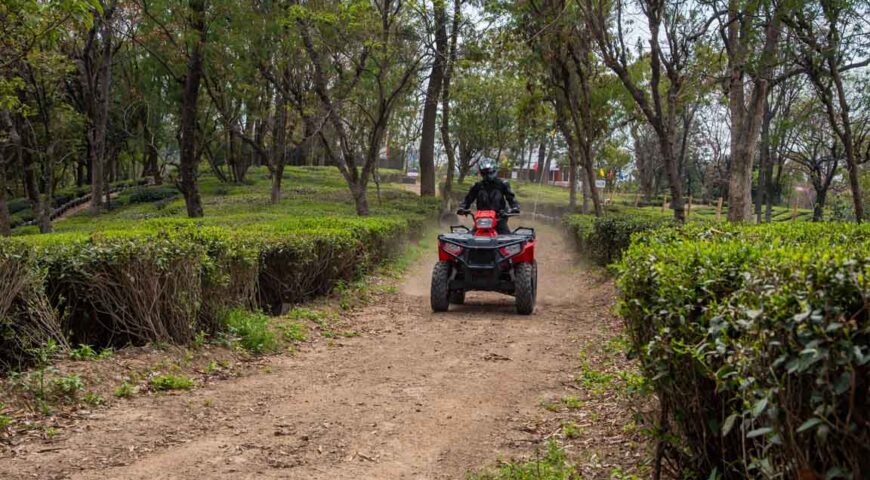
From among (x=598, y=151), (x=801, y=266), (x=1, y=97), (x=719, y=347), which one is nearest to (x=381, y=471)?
(x=719, y=347)

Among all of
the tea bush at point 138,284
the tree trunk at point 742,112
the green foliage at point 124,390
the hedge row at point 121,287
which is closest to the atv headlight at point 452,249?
the tea bush at point 138,284

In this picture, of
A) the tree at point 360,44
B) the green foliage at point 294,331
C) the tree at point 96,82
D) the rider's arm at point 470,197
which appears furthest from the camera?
the tree at point 96,82

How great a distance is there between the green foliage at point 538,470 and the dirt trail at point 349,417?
216 millimetres

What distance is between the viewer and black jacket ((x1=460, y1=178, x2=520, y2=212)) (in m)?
11.2

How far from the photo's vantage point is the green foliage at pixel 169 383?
6027 mm

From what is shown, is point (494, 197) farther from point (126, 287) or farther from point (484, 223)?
point (126, 287)

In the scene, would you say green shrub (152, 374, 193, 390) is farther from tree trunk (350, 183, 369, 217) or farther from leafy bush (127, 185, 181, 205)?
leafy bush (127, 185, 181, 205)

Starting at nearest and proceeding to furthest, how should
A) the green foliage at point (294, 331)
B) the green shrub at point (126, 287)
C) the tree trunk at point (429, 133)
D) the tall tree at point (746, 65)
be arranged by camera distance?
the green shrub at point (126, 287)
the green foliage at point (294, 331)
the tall tree at point (746, 65)
the tree trunk at point (429, 133)

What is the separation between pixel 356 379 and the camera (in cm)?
672

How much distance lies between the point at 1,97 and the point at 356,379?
29.3ft

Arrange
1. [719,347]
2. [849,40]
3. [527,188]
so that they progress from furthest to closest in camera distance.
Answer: [527,188]
[849,40]
[719,347]

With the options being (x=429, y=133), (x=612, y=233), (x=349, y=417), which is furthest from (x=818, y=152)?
(x=349, y=417)

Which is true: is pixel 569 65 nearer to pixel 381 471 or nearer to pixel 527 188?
pixel 381 471

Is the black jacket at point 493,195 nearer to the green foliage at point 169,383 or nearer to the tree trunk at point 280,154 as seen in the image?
the green foliage at point 169,383
